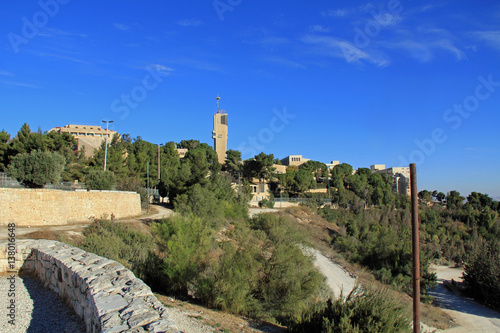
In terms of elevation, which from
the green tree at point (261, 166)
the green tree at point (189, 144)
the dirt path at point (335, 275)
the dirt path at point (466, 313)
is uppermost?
the green tree at point (189, 144)

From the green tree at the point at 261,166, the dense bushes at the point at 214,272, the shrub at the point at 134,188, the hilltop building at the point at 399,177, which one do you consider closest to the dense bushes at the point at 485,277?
the hilltop building at the point at 399,177

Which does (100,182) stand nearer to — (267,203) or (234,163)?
(267,203)

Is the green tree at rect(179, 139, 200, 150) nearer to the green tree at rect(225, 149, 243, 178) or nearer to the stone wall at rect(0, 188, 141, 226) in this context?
the green tree at rect(225, 149, 243, 178)

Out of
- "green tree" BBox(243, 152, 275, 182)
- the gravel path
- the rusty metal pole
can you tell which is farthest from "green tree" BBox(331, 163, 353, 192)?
the gravel path

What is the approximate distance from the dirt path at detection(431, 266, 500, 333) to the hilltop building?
296 inches

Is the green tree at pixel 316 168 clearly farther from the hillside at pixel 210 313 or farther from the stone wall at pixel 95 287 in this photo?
the stone wall at pixel 95 287

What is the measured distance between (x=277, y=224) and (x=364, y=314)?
21.0m

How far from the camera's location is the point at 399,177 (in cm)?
819

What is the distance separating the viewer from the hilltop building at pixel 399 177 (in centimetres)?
781

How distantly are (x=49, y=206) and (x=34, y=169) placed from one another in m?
2.81

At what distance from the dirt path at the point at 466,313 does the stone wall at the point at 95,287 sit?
16737 millimetres

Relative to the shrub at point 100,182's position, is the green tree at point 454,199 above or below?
below

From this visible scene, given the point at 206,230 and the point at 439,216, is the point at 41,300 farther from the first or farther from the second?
the point at 439,216

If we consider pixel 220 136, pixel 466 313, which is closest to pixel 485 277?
pixel 466 313
